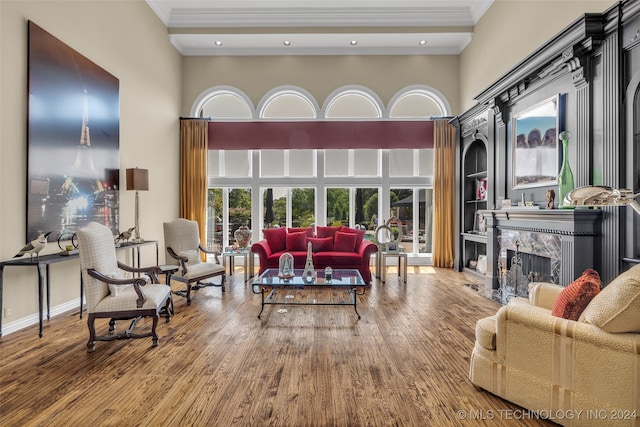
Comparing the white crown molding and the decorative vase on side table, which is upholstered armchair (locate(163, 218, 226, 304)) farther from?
the white crown molding

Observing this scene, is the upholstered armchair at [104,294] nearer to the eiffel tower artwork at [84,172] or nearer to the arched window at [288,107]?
the eiffel tower artwork at [84,172]

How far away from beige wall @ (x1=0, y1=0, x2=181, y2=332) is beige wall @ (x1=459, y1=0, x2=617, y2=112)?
6.20 m

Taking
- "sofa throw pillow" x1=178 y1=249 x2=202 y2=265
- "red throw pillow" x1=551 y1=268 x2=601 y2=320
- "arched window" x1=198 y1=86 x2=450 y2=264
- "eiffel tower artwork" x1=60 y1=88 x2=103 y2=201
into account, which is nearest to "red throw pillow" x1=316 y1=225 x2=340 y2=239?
"arched window" x1=198 y1=86 x2=450 y2=264

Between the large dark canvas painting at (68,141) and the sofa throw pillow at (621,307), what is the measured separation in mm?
5019

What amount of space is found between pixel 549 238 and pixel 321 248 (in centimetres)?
346

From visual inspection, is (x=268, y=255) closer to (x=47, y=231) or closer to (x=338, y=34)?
(x=47, y=231)

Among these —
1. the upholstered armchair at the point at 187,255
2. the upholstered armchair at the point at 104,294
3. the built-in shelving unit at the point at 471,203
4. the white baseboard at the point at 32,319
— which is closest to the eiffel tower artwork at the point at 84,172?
the upholstered armchair at the point at 187,255

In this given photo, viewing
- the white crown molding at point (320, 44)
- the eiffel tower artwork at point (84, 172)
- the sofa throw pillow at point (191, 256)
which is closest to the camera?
the eiffel tower artwork at point (84, 172)

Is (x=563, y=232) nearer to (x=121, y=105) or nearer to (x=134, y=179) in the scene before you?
(x=134, y=179)

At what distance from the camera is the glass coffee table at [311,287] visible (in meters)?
3.86

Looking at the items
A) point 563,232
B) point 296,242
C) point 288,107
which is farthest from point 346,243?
point 288,107

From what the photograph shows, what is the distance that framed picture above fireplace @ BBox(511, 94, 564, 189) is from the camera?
4.04 metres

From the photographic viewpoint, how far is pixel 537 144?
4367mm

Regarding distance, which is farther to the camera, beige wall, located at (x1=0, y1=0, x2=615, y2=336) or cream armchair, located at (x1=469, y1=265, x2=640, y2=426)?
beige wall, located at (x1=0, y1=0, x2=615, y2=336)
